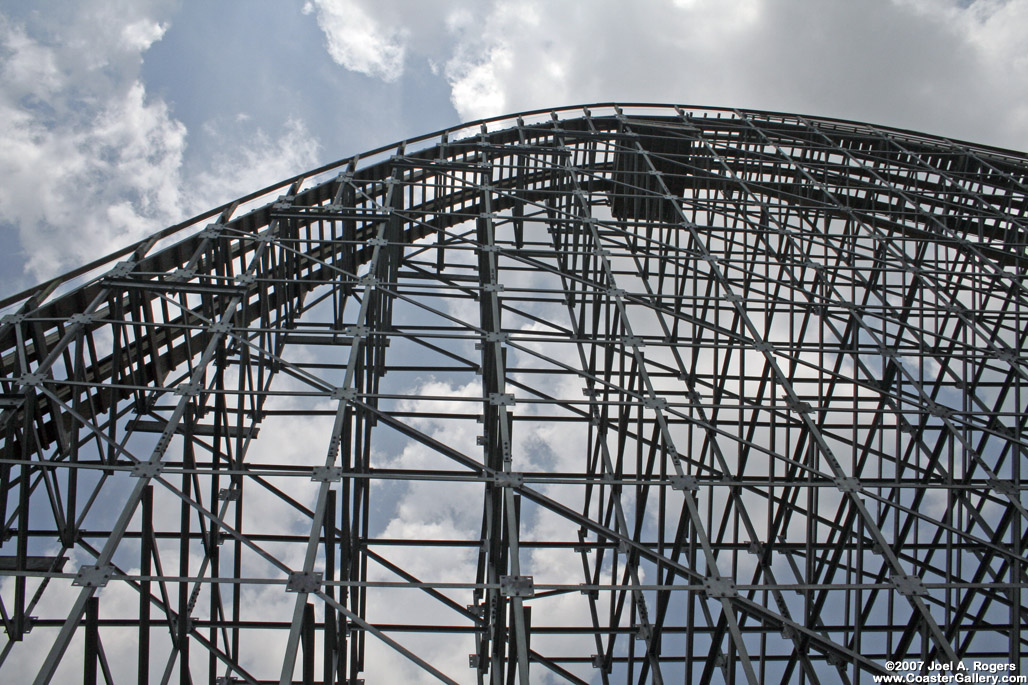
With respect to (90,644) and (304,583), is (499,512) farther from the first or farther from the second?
(90,644)

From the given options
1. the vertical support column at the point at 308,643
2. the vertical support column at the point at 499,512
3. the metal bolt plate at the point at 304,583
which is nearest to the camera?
the metal bolt plate at the point at 304,583

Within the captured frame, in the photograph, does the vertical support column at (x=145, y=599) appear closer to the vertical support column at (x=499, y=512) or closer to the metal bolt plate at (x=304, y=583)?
the metal bolt plate at (x=304, y=583)

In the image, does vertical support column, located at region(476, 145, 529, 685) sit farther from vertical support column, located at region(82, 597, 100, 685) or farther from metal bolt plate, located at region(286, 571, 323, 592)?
vertical support column, located at region(82, 597, 100, 685)

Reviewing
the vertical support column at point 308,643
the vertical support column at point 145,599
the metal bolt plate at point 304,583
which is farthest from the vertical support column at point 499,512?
the vertical support column at point 145,599

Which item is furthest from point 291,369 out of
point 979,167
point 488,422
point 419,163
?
point 979,167

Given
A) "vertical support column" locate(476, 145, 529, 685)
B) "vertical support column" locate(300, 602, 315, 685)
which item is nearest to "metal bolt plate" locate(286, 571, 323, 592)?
"vertical support column" locate(300, 602, 315, 685)

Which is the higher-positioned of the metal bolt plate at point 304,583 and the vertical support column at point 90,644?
the metal bolt plate at point 304,583

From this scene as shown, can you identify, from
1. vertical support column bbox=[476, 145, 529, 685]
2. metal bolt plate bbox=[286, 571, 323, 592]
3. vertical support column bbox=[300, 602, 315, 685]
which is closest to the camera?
metal bolt plate bbox=[286, 571, 323, 592]

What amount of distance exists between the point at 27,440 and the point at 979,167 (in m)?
17.9

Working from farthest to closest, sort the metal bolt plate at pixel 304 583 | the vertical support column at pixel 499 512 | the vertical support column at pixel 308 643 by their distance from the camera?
the vertical support column at pixel 308 643 < the vertical support column at pixel 499 512 < the metal bolt plate at pixel 304 583

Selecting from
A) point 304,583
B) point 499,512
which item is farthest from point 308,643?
point 499,512

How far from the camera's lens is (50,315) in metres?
9.73

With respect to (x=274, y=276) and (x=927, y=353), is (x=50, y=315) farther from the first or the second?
(x=927, y=353)

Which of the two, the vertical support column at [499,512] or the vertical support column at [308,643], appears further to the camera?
the vertical support column at [308,643]
